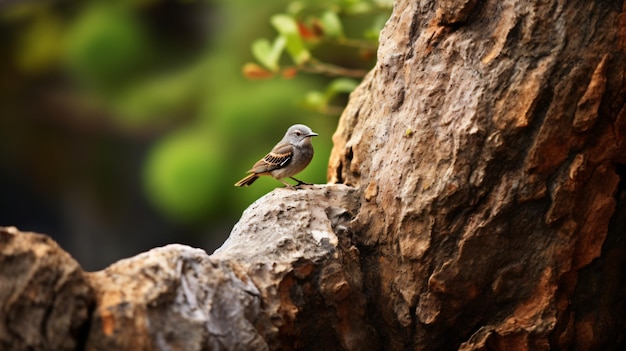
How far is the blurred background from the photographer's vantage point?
6027 millimetres

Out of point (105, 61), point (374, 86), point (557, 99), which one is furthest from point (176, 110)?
point (557, 99)

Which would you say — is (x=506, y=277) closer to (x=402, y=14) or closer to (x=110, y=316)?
(x=402, y=14)

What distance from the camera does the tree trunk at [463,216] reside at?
2.88 metres

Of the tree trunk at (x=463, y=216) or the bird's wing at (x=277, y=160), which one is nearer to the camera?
the tree trunk at (x=463, y=216)

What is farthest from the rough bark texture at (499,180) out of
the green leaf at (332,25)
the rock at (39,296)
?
the rock at (39,296)

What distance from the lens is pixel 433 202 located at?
10.0ft

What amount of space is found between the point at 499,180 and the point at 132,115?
159 inches

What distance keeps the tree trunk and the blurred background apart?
2774 mm

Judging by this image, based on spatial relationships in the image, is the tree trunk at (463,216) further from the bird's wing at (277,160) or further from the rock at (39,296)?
the bird's wing at (277,160)

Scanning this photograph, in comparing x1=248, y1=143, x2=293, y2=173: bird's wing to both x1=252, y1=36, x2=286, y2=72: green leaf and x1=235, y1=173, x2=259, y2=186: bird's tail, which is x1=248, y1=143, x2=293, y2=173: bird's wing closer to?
x1=235, y1=173, x2=259, y2=186: bird's tail

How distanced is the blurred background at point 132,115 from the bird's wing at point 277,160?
5.90 ft

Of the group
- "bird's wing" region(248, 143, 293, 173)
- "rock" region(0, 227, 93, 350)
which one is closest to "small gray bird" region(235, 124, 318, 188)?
"bird's wing" region(248, 143, 293, 173)

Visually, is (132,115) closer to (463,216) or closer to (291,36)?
(291,36)

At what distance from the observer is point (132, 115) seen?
252 inches
